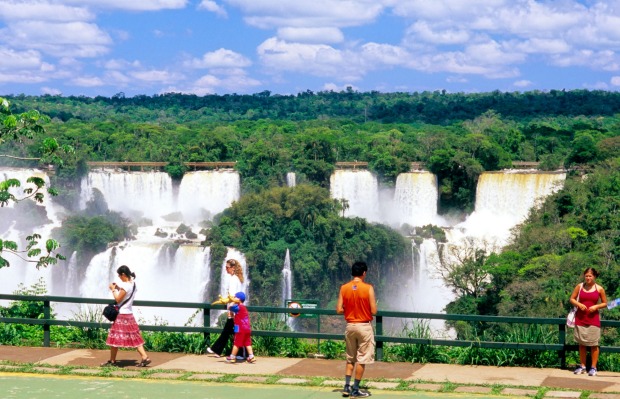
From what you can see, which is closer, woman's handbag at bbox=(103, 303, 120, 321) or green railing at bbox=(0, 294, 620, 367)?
green railing at bbox=(0, 294, 620, 367)

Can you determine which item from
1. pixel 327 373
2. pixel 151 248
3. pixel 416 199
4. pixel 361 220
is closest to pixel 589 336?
pixel 327 373

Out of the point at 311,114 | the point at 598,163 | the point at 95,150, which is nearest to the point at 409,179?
the point at 598,163

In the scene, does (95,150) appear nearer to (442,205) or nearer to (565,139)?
(442,205)

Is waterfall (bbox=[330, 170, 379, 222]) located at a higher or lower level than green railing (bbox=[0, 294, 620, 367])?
higher

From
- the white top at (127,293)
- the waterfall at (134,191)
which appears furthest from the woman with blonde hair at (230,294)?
the waterfall at (134,191)

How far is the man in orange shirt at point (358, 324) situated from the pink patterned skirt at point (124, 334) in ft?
10.0

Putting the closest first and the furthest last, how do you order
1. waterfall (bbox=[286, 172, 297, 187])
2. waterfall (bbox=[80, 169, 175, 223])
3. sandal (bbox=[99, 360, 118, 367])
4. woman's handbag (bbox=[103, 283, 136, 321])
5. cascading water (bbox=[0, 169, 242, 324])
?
woman's handbag (bbox=[103, 283, 136, 321]), sandal (bbox=[99, 360, 118, 367]), cascading water (bbox=[0, 169, 242, 324]), waterfall (bbox=[286, 172, 297, 187]), waterfall (bbox=[80, 169, 175, 223])

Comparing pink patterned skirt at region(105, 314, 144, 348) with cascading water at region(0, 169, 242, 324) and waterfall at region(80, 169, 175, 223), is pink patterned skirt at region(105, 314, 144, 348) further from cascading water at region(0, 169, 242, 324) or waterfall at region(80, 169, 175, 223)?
waterfall at region(80, 169, 175, 223)

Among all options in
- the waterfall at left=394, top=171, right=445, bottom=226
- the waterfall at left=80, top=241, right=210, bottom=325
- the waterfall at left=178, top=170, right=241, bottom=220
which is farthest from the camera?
the waterfall at left=178, top=170, right=241, bottom=220

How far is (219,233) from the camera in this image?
244 feet

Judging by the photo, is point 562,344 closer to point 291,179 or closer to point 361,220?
point 361,220

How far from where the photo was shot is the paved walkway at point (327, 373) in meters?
12.3

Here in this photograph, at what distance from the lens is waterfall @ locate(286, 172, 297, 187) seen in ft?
289

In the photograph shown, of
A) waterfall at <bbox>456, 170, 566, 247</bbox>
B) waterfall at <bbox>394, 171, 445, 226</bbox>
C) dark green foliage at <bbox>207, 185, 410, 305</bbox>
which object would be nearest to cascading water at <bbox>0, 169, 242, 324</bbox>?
dark green foliage at <bbox>207, 185, 410, 305</bbox>
